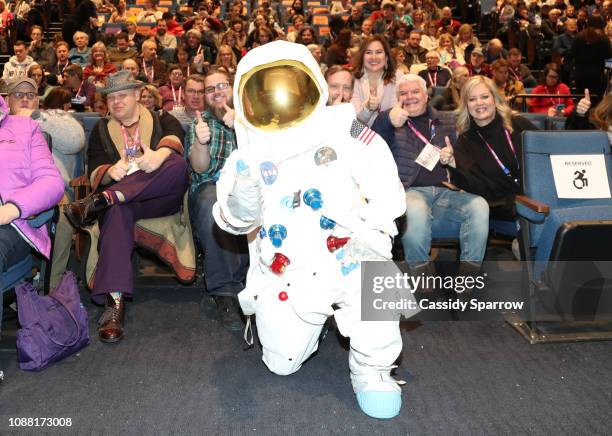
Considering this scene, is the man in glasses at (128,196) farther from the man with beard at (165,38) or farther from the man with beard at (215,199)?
the man with beard at (165,38)

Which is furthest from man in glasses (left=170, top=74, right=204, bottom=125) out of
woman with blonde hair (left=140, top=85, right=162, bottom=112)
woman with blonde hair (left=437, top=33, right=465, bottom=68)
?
woman with blonde hair (left=437, top=33, right=465, bottom=68)

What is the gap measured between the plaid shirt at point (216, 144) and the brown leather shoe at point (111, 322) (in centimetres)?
74

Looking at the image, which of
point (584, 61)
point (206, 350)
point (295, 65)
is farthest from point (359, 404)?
point (584, 61)

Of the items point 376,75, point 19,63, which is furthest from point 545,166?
point 19,63

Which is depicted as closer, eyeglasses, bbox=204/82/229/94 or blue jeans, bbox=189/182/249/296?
blue jeans, bbox=189/182/249/296

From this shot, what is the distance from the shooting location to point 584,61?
26.1ft

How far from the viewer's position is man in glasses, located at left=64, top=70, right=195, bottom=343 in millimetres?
3393

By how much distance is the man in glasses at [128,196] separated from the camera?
3.39 metres

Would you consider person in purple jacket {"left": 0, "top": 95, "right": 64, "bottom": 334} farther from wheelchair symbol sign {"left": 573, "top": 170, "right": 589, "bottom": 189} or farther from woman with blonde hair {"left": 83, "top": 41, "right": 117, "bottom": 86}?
woman with blonde hair {"left": 83, "top": 41, "right": 117, "bottom": 86}

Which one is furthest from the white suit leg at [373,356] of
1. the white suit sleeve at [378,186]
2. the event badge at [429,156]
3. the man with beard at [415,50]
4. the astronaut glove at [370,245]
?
the man with beard at [415,50]

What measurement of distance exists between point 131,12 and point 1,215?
8752mm

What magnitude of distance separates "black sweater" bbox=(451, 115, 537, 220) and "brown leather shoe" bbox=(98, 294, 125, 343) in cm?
192

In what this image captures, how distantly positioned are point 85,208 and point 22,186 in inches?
12.2

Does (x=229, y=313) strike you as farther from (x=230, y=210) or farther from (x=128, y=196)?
(x=230, y=210)
